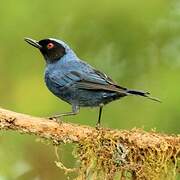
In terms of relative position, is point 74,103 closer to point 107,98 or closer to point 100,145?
point 107,98

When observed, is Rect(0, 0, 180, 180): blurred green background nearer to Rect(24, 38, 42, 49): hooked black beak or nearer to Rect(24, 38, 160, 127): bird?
Rect(24, 38, 42, 49): hooked black beak

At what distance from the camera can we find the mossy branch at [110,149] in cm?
418

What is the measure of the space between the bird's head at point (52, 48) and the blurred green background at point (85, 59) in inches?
5.0

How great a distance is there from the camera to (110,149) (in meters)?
4.29

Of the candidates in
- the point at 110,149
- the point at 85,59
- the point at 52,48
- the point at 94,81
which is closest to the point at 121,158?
the point at 110,149

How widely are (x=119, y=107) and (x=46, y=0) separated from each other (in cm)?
106

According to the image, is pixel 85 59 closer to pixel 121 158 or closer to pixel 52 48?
pixel 52 48

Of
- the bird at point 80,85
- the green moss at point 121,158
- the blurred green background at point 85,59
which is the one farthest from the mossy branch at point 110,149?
the blurred green background at point 85,59

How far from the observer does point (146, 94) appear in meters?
4.62

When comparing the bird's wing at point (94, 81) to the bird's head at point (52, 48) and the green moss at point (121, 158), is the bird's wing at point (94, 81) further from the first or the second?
the green moss at point (121, 158)

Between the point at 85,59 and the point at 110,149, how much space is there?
5.13 feet

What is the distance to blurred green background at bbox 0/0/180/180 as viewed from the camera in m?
5.34

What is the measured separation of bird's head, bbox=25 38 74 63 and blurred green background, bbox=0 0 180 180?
5.0 inches

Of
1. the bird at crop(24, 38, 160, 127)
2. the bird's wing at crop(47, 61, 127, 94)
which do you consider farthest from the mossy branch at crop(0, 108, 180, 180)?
the bird's wing at crop(47, 61, 127, 94)
